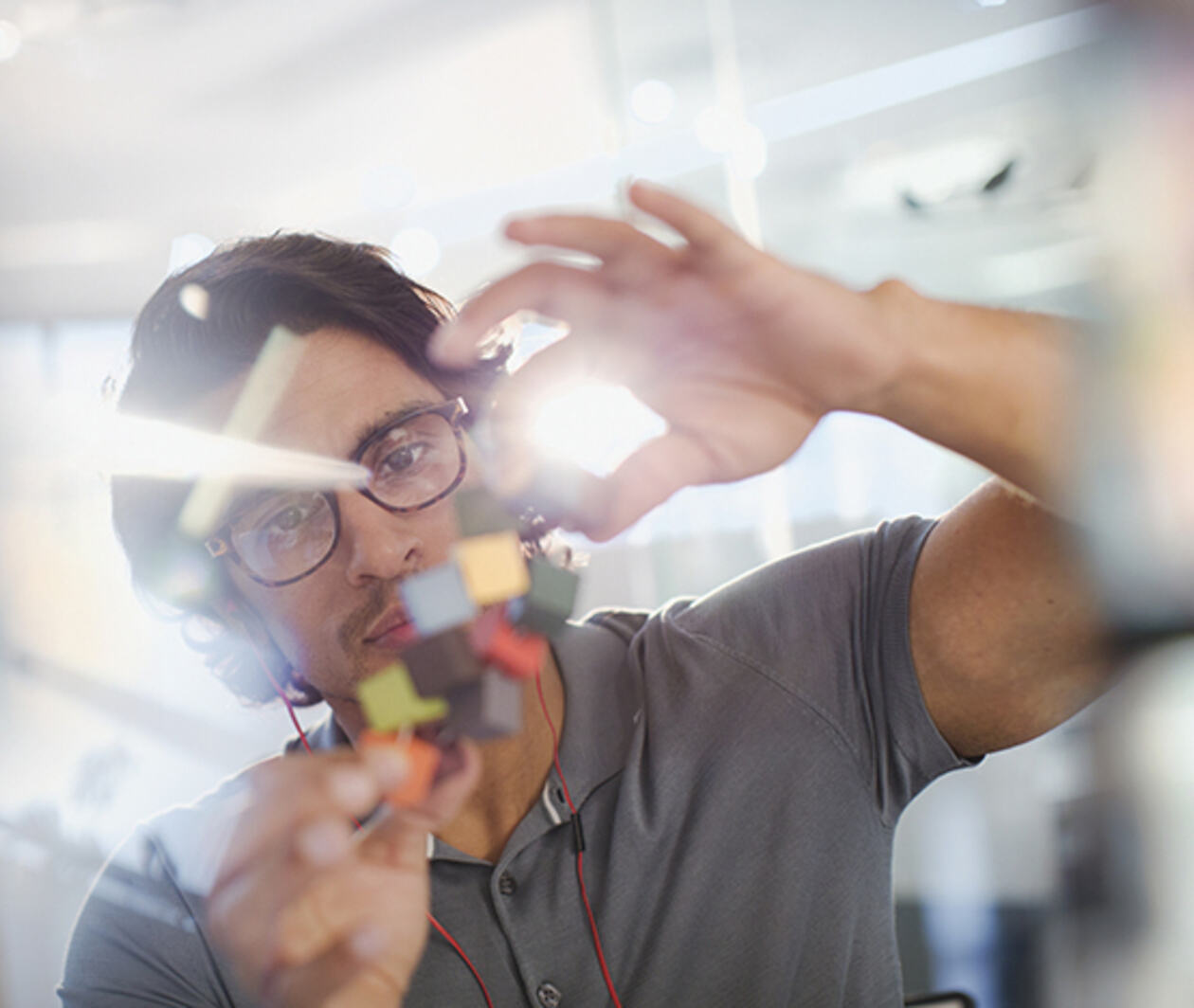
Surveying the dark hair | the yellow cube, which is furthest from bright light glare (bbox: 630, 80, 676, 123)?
the yellow cube

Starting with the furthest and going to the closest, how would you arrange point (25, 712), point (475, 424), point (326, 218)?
1. point (326, 218)
2. point (25, 712)
3. point (475, 424)

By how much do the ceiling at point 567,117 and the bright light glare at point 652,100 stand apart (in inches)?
0.7

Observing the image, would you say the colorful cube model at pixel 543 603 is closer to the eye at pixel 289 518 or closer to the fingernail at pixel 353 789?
the fingernail at pixel 353 789

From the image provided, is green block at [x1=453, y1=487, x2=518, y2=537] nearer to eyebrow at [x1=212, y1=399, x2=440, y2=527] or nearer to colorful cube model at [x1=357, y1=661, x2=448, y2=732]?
colorful cube model at [x1=357, y1=661, x2=448, y2=732]

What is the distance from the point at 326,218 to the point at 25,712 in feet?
5.65

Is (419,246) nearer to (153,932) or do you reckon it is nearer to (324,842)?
(153,932)

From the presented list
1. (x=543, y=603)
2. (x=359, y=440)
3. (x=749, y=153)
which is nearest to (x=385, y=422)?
(x=359, y=440)

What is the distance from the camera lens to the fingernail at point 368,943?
69 centimetres

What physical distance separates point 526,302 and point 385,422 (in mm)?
401

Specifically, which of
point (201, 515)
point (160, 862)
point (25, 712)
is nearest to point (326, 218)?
point (25, 712)

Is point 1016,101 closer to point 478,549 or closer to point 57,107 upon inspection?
point 478,549

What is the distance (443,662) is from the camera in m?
0.59

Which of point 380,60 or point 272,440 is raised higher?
point 380,60

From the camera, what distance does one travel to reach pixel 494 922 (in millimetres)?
977
